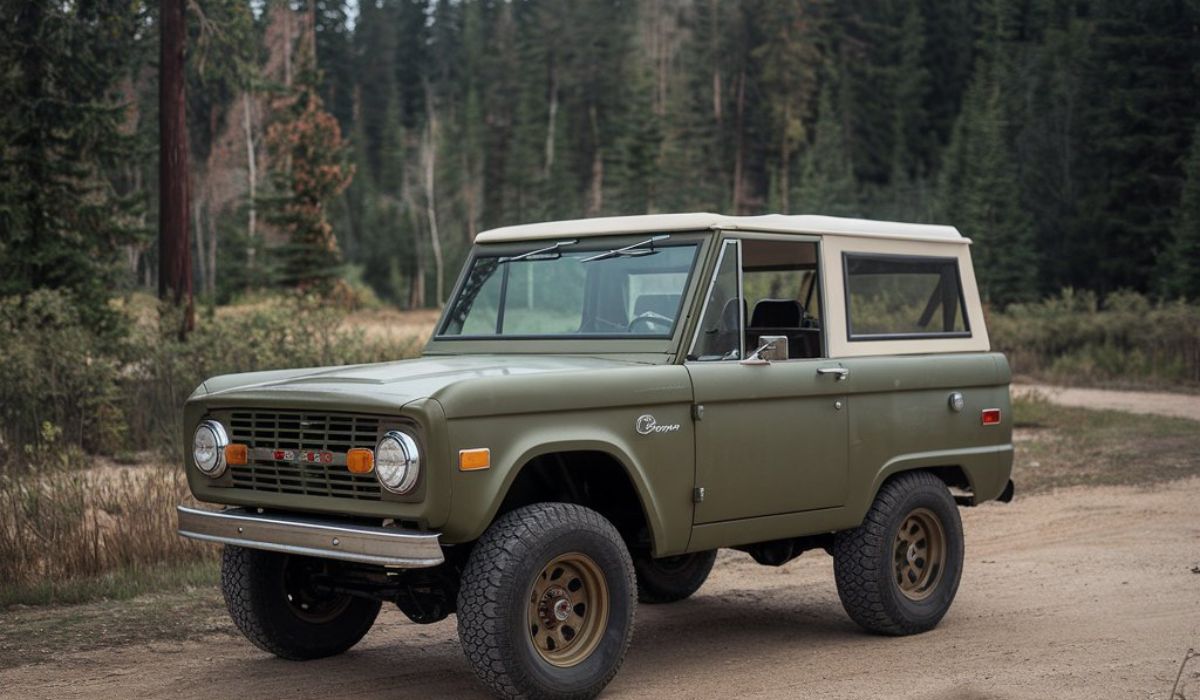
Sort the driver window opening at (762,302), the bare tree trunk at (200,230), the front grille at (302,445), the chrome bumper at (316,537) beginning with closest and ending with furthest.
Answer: the chrome bumper at (316,537) → the front grille at (302,445) → the driver window opening at (762,302) → the bare tree trunk at (200,230)

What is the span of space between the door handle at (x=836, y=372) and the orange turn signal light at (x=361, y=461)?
2.59 metres

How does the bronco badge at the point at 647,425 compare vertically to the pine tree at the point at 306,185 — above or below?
below

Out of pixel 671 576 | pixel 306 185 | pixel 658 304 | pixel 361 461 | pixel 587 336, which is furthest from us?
pixel 306 185

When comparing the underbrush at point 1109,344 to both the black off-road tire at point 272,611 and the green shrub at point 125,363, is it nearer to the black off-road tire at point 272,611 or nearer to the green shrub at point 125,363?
the green shrub at point 125,363

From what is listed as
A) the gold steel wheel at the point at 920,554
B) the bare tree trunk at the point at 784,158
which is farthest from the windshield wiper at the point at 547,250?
the bare tree trunk at the point at 784,158

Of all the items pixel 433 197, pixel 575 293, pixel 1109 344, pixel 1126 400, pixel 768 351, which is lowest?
Answer: pixel 1126 400

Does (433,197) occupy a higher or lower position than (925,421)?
higher

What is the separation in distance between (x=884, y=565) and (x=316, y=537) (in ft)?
10.7

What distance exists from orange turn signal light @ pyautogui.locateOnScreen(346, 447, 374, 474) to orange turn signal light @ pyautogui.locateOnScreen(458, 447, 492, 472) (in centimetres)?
39

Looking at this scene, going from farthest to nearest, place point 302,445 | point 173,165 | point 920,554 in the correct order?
point 173,165 → point 920,554 → point 302,445

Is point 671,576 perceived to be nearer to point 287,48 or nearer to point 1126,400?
point 1126,400

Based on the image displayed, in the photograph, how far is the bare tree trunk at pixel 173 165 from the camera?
65.4 ft

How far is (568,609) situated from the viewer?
19.6 feet

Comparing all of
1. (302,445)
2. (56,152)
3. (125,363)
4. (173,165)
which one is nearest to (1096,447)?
(125,363)
